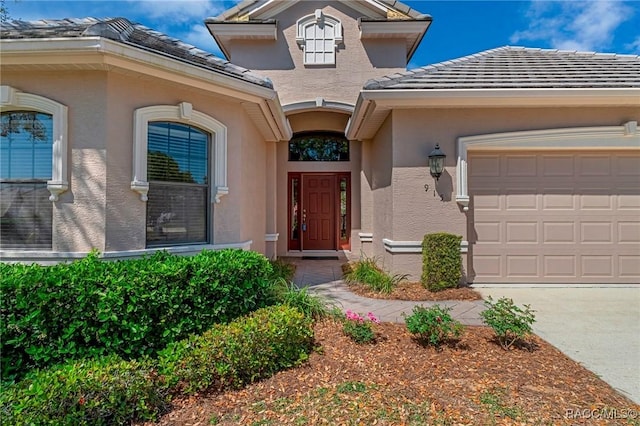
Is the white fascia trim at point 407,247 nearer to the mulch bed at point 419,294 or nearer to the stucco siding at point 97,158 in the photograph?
the mulch bed at point 419,294

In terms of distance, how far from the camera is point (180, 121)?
500 cm

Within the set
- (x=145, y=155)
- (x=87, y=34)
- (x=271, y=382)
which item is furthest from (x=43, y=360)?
(x=87, y=34)

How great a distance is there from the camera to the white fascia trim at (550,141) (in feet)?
19.6

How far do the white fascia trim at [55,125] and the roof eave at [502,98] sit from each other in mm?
4791

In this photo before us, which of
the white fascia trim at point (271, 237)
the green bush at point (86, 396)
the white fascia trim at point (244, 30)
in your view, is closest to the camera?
the green bush at point (86, 396)

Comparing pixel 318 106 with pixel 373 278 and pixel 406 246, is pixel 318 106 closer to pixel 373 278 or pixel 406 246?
pixel 406 246

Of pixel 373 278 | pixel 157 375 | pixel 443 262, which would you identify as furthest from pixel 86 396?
pixel 443 262

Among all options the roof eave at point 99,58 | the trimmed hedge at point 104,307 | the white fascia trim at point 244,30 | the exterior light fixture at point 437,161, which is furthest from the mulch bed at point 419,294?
the white fascia trim at point 244,30

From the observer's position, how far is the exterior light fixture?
5.91m

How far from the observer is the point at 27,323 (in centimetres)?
265

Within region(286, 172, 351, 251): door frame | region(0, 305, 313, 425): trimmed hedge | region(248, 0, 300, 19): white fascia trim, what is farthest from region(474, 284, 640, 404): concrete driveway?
region(248, 0, 300, 19): white fascia trim

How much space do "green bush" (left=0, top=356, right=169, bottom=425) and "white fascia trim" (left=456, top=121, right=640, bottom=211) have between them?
5.66 m

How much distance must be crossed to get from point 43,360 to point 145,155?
9.29ft

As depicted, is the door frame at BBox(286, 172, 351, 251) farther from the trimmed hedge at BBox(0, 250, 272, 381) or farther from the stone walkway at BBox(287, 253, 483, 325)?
the trimmed hedge at BBox(0, 250, 272, 381)
